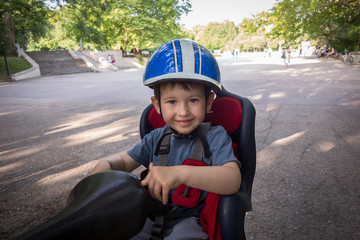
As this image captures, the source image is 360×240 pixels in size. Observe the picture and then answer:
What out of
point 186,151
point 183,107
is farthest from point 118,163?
point 183,107

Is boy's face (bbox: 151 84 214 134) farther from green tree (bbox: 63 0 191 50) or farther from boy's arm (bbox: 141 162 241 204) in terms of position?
green tree (bbox: 63 0 191 50)

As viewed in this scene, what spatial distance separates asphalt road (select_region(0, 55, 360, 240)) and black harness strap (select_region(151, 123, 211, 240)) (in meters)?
1.07

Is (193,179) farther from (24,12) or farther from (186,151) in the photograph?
(24,12)

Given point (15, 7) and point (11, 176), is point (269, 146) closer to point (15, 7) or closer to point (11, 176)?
point (11, 176)

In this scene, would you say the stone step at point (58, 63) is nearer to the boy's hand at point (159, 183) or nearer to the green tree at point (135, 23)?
the green tree at point (135, 23)

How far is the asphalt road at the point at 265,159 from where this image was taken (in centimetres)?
222

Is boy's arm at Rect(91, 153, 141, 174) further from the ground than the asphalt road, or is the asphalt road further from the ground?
boy's arm at Rect(91, 153, 141, 174)

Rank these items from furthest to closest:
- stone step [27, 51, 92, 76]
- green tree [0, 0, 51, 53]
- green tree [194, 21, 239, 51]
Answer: green tree [194, 21, 239, 51]
stone step [27, 51, 92, 76]
green tree [0, 0, 51, 53]

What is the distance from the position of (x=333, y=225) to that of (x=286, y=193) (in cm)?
55

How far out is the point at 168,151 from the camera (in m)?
1.41

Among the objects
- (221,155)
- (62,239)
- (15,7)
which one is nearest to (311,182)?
(221,155)

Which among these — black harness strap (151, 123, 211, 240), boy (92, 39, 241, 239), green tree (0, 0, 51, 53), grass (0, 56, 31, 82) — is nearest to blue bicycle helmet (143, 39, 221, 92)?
boy (92, 39, 241, 239)

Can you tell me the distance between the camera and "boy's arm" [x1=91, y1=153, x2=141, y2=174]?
1.36m

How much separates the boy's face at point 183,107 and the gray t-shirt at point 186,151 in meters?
0.10
